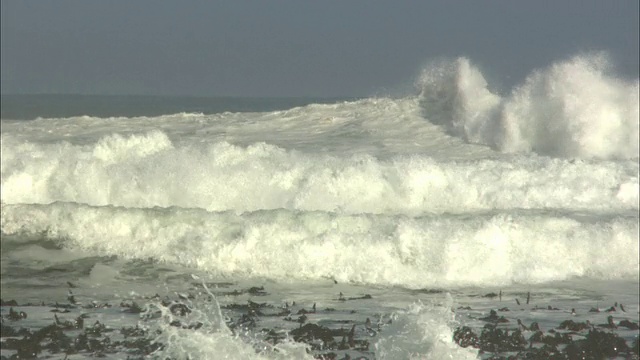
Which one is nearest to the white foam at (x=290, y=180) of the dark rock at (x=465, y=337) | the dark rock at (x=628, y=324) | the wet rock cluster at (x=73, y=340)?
the dark rock at (x=628, y=324)

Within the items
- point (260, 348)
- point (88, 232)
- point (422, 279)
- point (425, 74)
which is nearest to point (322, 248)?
point (422, 279)

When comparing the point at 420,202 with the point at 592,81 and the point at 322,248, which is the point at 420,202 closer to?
the point at 322,248

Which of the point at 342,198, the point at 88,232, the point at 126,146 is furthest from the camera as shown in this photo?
the point at 126,146

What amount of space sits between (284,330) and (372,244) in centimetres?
439

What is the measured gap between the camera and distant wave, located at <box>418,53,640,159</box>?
1967cm

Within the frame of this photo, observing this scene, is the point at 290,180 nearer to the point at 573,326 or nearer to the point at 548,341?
the point at 573,326

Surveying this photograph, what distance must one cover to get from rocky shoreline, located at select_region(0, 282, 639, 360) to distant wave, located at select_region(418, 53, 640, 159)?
30.1 feet

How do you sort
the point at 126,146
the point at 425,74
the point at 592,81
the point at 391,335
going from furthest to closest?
the point at 425,74, the point at 592,81, the point at 126,146, the point at 391,335

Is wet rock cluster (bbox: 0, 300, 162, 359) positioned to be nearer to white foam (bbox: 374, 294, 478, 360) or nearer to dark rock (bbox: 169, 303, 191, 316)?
dark rock (bbox: 169, 303, 191, 316)

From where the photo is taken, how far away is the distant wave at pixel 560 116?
1967cm

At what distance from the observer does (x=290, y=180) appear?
16609 mm

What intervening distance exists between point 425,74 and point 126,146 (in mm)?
9659

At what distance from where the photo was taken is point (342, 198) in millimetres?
16344

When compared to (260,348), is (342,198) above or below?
above
